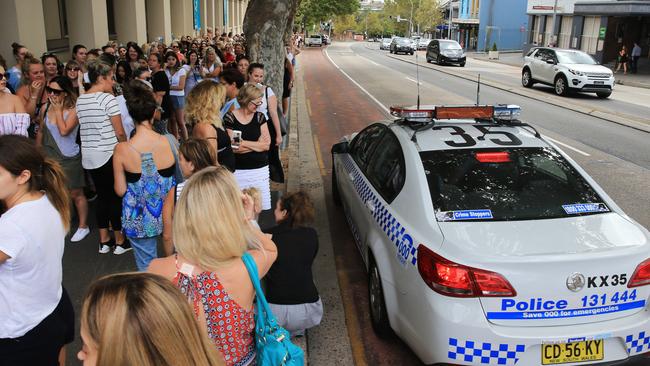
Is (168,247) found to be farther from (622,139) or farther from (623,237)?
(622,139)

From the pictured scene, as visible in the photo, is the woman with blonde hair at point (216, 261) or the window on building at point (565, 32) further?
the window on building at point (565, 32)

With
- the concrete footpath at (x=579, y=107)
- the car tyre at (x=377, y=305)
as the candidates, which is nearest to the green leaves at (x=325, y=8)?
the concrete footpath at (x=579, y=107)

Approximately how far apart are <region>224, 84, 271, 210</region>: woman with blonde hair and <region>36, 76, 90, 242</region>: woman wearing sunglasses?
1613 millimetres

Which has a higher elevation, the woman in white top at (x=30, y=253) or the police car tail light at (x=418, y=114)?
Result: the police car tail light at (x=418, y=114)

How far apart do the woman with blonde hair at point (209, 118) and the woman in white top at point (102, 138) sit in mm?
868

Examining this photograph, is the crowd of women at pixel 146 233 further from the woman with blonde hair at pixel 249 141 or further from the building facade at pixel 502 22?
the building facade at pixel 502 22

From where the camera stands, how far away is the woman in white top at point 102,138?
5.36 meters

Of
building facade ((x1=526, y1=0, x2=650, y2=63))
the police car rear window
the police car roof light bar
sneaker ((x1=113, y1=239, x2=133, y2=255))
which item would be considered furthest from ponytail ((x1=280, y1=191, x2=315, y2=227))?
→ building facade ((x1=526, y1=0, x2=650, y2=63))

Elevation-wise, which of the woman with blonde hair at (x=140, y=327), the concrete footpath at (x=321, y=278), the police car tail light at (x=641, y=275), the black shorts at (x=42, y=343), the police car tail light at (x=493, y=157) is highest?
the woman with blonde hair at (x=140, y=327)

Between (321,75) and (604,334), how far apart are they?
26.5 metres

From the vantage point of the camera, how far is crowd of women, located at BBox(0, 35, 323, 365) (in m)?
1.65

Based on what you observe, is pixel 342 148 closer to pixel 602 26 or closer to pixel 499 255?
pixel 499 255

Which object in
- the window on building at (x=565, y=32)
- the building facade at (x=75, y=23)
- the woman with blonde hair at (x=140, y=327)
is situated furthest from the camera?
the window on building at (x=565, y=32)

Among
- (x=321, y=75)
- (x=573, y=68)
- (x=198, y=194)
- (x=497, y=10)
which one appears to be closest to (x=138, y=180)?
(x=198, y=194)
